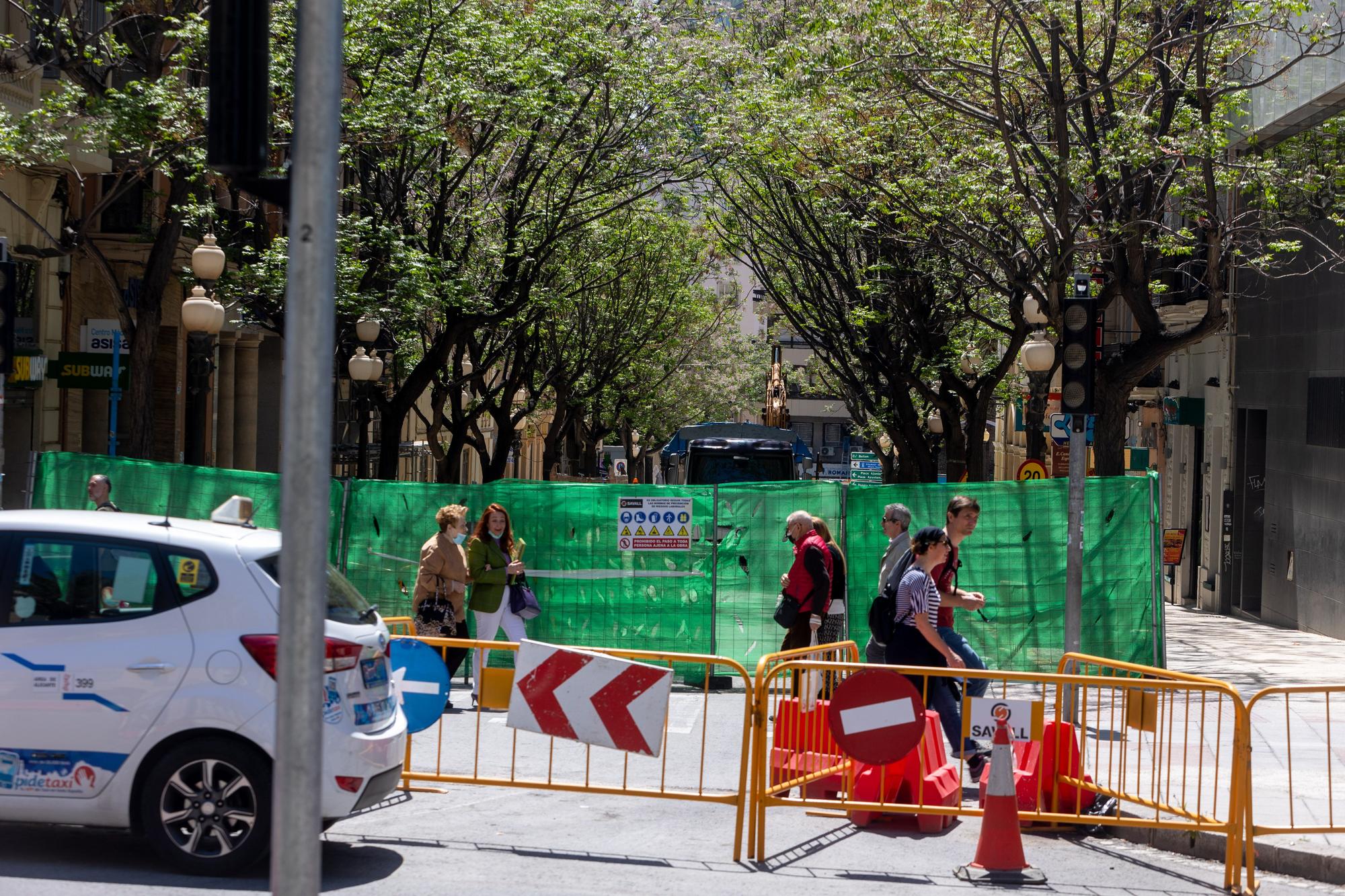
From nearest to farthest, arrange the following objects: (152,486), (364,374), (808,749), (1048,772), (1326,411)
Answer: (1048,772) → (808,749) → (152,486) → (1326,411) → (364,374)

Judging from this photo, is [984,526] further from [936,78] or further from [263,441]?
[263,441]

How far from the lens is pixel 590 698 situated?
26.4 feet

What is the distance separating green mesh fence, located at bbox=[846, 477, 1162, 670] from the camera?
591 inches

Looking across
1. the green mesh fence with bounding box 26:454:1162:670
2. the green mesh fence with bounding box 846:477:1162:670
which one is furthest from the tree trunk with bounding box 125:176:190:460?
the green mesh fence with bounding box 846:477:1162:670

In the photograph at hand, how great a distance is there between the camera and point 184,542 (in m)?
6.94

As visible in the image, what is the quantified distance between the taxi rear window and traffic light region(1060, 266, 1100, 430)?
647cm

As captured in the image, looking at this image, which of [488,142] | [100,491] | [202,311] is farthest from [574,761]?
[488,142]

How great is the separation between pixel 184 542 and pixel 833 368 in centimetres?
2659

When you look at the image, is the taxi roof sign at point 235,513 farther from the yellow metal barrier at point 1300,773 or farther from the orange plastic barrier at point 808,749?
the yellow metal barrier at point 1300,773

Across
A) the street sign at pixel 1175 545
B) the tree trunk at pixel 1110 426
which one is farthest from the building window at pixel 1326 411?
the street sign at pixel 1175 545

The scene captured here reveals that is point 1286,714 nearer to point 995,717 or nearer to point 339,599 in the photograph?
point 995,717

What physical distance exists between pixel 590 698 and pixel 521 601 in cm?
542

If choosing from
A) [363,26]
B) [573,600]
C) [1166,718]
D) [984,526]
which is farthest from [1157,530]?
[363,26]

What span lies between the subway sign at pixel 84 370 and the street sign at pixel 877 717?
1676cm
